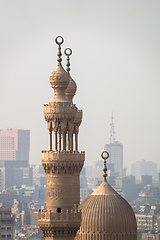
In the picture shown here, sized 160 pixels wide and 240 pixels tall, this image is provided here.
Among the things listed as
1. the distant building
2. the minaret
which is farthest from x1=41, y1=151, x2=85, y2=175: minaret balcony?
the distant building

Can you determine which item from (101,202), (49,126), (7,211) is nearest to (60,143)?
(49,126)

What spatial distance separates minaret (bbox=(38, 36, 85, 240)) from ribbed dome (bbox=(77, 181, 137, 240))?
10.6 meters

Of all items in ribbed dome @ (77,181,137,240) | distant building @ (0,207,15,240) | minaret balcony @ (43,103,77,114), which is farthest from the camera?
distant building @ (0,207,15,240)

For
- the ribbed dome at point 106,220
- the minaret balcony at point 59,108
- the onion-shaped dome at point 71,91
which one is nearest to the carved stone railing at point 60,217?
the minaret balcony at point 59,108

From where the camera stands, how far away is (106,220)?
242 ft

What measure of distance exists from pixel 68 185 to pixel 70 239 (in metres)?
2.68

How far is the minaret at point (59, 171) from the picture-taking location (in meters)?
62.2

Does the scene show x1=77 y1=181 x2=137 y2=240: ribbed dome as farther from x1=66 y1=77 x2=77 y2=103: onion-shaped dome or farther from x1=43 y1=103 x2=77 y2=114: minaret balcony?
x1=43 y1=103 x2=77 y2=114: minaret balcony

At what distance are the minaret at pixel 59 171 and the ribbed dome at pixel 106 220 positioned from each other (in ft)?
34.6

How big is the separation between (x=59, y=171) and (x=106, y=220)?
1178cm

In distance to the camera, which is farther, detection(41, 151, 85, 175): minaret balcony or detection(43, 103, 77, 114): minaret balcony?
detection(43, 103, 77, 114): minaret balcony

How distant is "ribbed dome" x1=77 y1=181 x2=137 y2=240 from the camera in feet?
242

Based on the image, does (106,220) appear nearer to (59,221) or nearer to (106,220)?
(106,220)

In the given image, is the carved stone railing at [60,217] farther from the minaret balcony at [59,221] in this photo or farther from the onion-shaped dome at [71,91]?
the onion-shaped dome at [71,91]
